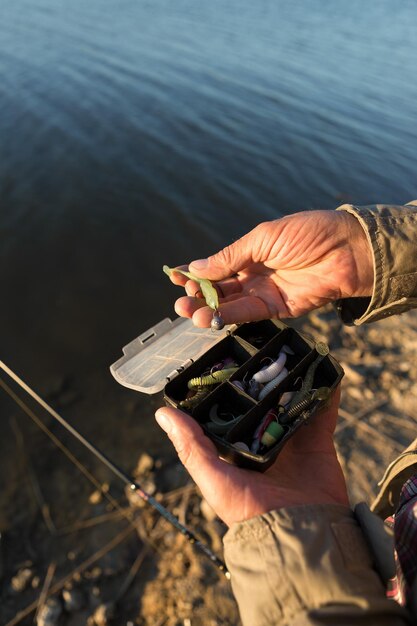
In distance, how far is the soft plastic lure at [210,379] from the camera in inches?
106

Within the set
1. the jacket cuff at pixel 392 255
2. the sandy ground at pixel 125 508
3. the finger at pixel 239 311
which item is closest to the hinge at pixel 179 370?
the finger at pixel 239 311

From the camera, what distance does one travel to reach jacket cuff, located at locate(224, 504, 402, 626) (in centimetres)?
152

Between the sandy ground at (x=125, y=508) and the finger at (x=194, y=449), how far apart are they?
207cm

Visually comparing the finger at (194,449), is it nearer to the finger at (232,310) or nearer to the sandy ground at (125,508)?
the finger at (232,310)

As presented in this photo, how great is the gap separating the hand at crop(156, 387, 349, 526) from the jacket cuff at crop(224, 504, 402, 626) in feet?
0.42

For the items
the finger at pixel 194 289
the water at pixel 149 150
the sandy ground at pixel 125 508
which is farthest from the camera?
the water at pixel 149 150

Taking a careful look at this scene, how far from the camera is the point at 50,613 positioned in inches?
137

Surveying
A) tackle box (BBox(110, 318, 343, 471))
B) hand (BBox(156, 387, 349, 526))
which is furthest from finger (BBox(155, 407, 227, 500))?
tackle box (BBox(110, 318, 343, 471))

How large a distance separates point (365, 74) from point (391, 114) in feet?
Result: 11.7

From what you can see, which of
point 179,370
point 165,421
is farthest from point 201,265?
point 165,421

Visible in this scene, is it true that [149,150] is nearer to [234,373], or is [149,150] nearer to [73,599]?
[234,373]

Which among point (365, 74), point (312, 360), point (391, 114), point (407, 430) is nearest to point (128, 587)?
point (312, 360)

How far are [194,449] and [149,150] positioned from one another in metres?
9.11

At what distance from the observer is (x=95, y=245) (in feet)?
24.1
